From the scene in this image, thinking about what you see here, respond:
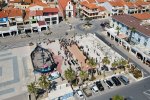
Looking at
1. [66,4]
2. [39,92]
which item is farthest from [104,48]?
[66,4]

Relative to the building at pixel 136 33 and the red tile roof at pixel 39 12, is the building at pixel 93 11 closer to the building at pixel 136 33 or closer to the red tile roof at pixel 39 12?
the building at pixel 136 33

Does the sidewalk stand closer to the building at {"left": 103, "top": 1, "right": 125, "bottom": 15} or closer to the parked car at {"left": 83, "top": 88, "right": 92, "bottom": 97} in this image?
the parked car at {"left": 83, "top": 88, "right": 92, "bottom": 97}

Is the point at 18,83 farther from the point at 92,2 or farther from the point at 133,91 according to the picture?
the point at 92,2

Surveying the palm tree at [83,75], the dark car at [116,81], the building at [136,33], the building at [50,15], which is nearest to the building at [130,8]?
the building at [136,33]

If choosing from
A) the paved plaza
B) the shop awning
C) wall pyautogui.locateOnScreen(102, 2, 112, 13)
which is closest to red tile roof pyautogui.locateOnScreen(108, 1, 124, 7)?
wall pyautogui.locateOnScreen(102, 2, 112, 13)

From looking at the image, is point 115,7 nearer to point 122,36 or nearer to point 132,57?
point 122,36
